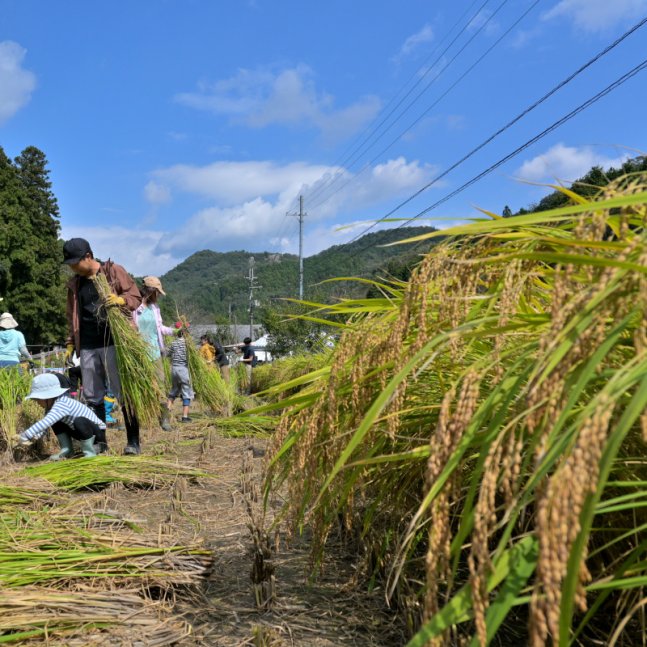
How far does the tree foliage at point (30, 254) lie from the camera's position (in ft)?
93.1

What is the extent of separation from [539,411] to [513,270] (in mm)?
349

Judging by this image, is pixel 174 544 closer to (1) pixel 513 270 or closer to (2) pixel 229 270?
(1) pixel 513 270

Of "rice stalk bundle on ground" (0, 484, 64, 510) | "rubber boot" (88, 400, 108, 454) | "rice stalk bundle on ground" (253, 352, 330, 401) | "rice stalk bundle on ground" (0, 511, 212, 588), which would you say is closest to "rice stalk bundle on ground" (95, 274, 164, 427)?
"rubber boot" (88, 400, 108, 454)

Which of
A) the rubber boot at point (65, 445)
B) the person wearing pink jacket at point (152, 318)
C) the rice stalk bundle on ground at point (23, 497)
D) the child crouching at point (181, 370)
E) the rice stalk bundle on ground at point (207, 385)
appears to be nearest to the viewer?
the rice stalk bundle on ground at point (23, 497)

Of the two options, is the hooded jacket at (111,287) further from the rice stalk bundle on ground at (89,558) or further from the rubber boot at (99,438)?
the rice stalk bundle on ground at (89,558)

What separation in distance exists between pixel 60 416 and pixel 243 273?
121976 mm

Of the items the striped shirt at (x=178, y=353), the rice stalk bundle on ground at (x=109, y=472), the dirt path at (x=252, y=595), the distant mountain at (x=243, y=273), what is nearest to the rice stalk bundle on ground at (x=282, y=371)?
the striped shirt at (x=178, y=353)

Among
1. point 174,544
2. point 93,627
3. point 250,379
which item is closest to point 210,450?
point 174,544

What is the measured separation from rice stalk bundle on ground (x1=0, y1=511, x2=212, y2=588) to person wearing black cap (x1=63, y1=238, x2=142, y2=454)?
7.71 feet

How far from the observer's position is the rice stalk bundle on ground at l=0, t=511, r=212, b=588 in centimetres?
188

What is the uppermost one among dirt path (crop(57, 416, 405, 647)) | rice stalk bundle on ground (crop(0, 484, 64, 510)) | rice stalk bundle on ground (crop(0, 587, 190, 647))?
rice stalk bundle on ground (crop(0, 484, 64, 510))

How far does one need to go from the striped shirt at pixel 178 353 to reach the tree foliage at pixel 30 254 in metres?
22.8

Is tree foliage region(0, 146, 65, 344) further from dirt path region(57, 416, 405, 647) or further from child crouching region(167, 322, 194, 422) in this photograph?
dirt path region(57, 416, 405, 647)

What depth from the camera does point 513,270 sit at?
1.11 metres
